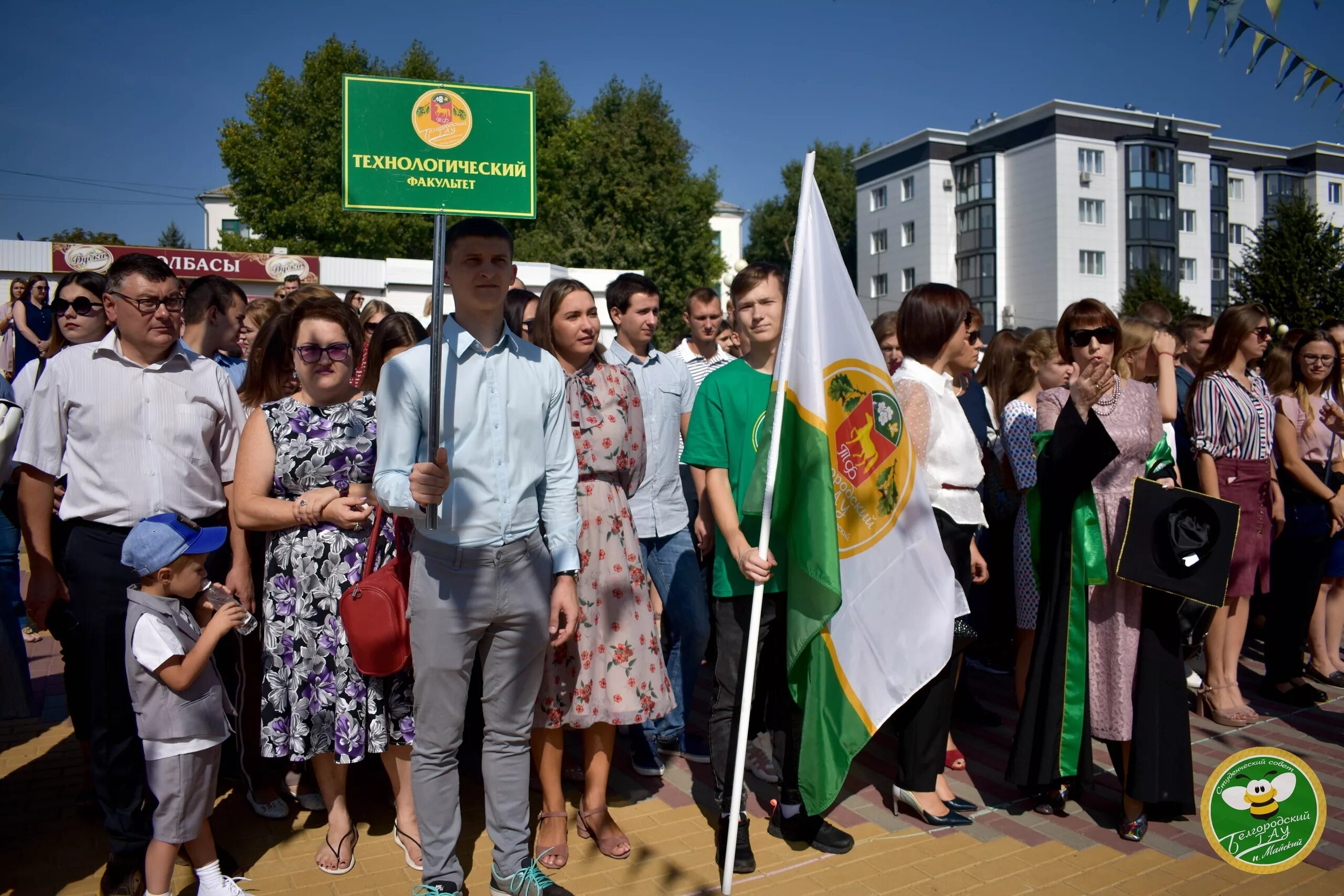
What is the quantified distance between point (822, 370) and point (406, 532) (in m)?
1.61

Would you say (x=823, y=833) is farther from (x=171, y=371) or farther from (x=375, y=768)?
(x=171, y=371)

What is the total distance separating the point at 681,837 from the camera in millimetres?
3879

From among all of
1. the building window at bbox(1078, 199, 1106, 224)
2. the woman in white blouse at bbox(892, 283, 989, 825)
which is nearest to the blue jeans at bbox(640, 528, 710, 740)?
the woman in white blouse at bbox(892, 283, 989, 825)

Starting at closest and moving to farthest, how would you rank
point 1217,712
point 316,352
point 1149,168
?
point 316,352 < point 1217,712 < point 1149,168

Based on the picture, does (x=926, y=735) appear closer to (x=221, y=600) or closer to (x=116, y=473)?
(x=221, y=600)

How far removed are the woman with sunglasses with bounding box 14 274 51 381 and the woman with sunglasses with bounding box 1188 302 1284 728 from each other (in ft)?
31.7

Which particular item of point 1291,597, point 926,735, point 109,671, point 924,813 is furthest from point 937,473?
point 1291,597

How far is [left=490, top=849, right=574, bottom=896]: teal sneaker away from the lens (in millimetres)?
3254

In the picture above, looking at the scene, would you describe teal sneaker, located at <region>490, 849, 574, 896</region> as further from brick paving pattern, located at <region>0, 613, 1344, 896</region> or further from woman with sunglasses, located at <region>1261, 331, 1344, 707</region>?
woman with sunglasses, located at <region>1261, 331, 1344, 707</region>

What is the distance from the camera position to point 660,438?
15.9ft

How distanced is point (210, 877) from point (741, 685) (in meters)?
1.92

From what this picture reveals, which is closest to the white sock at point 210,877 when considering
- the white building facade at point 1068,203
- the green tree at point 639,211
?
the green tree at point 639,211

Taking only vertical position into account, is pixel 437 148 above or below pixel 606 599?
above

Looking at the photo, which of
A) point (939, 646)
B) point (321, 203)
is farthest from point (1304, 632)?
point (321, 203)
